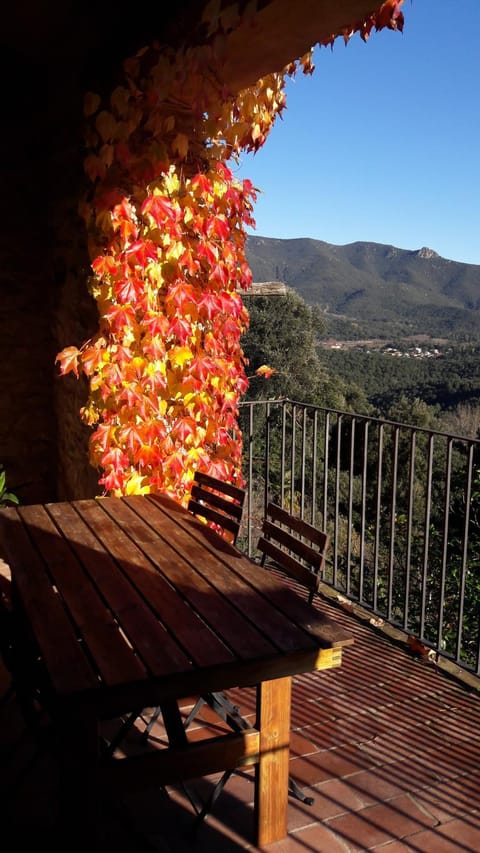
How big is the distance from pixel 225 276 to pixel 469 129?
87.1ft

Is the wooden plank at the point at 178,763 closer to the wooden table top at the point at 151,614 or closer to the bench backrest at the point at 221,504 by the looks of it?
the wooden table top at the point at 151,614

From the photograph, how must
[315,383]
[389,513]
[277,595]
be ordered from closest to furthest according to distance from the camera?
[277,595]
[389,513]
[315,383]

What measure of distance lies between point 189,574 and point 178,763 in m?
0.52

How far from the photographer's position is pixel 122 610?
1.75m

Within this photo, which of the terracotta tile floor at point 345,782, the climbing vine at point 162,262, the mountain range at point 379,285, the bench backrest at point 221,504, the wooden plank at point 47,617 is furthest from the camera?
the mountain range at point 379,285

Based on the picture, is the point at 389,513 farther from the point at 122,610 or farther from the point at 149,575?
the point at 122,610

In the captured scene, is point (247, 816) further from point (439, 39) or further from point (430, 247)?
point (430, 247)

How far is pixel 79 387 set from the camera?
3.56 m

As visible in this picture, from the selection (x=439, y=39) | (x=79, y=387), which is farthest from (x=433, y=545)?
(x=79, y=387)

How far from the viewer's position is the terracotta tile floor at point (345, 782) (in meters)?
1.84

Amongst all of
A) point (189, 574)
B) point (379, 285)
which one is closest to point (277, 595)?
point (189, 574)

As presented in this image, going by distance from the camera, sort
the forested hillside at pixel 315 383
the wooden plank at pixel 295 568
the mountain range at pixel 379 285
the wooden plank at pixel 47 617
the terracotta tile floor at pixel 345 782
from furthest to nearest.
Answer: the mountain range at pixel 379 285 < the forested hillside at pixel 315 383 < the wooden plank at pixel 295 568 < the terracotta tile floor at pixel 345 782 < the wooden plank at pixel 47 617

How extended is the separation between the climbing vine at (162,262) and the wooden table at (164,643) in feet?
3.24

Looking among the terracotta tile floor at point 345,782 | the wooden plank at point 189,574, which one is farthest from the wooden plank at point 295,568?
the terracotta tile floor at point 345,782
